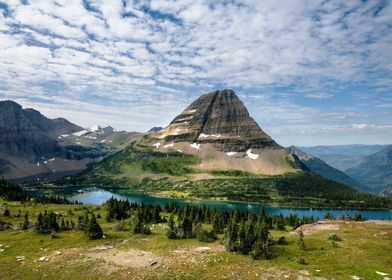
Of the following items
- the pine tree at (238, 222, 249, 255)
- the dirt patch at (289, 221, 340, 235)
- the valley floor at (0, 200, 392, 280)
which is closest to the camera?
the valley floor at (0, 200, 392, 280)

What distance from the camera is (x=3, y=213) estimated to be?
12838 centimetres

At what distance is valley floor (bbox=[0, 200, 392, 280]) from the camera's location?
168 feet

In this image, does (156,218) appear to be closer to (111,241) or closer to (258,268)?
(111,241)

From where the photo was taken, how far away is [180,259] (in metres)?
59.2

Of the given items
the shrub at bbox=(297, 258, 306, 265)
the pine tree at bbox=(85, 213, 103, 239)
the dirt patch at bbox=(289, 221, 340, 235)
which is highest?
the shrub at bbox=(297, 258, 306, 265)

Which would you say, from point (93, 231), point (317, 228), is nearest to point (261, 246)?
point (317, 228)

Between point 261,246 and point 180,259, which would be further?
point 261,246

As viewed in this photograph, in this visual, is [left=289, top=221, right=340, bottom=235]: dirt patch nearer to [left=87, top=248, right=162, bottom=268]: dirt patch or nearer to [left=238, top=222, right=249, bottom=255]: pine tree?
[left=238, top=222, right=249, bottom=255]: pine tree

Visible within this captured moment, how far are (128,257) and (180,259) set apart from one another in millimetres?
10501

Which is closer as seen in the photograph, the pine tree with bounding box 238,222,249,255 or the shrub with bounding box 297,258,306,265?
the shrub with bounding box 297,258,306,265

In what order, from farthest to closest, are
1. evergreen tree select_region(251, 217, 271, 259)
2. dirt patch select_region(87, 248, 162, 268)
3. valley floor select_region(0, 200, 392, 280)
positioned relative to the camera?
evergreen tree select_region(251, 217, 271, 259) → dirt patch select_region(87, 248, 162, 268) → valley floor select_region(0, 200, 392, 280)

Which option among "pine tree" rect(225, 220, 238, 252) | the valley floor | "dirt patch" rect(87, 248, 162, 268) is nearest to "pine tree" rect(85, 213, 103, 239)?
the valley floor

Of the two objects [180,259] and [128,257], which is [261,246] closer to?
[180,259]

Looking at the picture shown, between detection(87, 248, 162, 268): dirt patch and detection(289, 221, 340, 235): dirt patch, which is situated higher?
detection(289, 221, 340, 235): dirt patch
